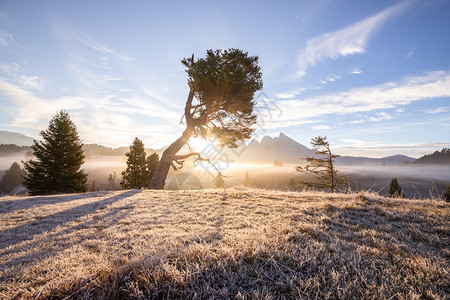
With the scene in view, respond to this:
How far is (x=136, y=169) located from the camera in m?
27.7

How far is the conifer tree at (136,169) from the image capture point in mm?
27344

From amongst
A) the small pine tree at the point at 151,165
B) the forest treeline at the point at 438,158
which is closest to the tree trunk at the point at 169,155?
the small pine tree at the point at 151,165

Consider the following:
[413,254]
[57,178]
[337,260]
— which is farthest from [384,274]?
[57,178]

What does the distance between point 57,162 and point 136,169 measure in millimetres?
9410

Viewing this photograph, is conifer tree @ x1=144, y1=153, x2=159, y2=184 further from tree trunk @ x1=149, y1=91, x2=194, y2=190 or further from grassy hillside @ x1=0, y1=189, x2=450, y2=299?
grassy hillside @ x1=0, y1=189, x2=450, y2=299

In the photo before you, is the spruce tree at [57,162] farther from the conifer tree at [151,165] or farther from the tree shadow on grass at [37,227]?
the tree shadow on grass at [37,227]

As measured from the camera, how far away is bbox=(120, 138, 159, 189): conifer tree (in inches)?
1077

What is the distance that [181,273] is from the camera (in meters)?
1.72

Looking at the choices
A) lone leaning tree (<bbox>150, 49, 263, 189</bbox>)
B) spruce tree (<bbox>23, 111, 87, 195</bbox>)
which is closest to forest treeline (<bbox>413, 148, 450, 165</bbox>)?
lone leaning tree (<bbox>150, 49, 263, 189</bbox>)

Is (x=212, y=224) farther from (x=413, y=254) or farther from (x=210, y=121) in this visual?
(x=210, y=121)

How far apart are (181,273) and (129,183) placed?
29.6 meters

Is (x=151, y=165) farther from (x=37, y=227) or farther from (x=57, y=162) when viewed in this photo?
(x=37, y=227)

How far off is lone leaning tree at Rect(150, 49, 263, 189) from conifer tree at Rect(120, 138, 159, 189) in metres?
14.6

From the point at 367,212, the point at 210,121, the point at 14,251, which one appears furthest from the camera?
the point at 210,121
